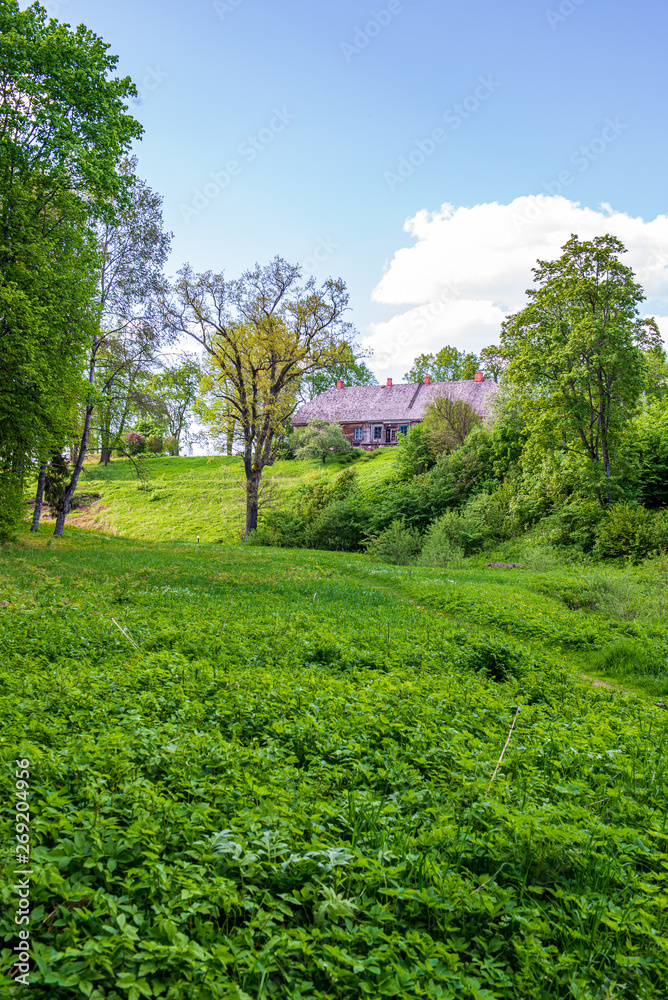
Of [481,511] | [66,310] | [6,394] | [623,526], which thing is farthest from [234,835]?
[481,511]

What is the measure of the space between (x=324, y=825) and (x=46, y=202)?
21139mm

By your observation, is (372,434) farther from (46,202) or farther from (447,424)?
(46,202)

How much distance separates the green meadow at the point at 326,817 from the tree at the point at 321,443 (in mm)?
45244

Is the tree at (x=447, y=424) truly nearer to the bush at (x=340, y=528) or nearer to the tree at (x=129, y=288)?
the bush at (x=340, y=528)

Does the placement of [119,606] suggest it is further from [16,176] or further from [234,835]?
[16,176]

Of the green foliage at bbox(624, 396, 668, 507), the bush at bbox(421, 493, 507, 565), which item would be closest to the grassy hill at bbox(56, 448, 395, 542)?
the bush at bbox(421, 493, 507, 565)

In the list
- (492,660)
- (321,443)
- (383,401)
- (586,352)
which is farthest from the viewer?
(383,401)

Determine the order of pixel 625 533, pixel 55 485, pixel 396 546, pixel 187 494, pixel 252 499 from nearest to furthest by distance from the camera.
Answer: pixel 625 533
pixel 396 546
pixel 55 485
pixel 252 499
pixel 187 494

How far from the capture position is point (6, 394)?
17.3 m

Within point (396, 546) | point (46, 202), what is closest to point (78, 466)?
point (46, 202)

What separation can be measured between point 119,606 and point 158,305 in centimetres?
2380

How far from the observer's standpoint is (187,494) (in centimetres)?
4762

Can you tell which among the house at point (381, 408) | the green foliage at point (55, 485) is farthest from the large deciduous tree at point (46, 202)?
the house at point (381, 408)

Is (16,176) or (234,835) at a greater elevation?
(16,176)
